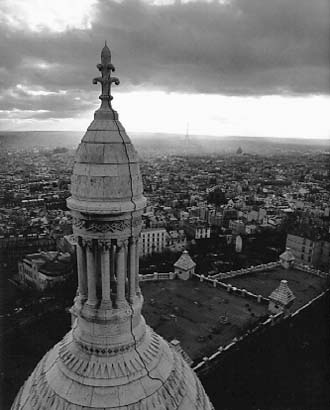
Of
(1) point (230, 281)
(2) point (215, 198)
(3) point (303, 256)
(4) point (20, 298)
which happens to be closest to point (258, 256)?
(3) point (303, 256)

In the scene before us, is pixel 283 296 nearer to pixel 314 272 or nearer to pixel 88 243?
pixel 314 272

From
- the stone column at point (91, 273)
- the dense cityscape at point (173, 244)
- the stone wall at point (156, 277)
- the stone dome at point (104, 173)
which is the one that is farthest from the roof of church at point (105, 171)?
the stone wall at point (156, 277)

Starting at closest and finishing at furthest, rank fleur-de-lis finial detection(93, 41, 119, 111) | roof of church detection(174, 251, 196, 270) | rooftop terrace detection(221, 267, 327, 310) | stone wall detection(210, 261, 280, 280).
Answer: fleur-de-lis finial detection(93, 41, 119, 111), roof of church detection(174, 251, 196, 270), rooftop terrace detection(221, 267, 327, 310), stone wall detection(210, 261, 280, 280)

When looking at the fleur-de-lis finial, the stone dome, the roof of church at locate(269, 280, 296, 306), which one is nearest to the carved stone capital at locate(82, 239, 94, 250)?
the stone dome

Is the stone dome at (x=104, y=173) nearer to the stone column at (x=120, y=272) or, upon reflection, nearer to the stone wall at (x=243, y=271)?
the stone column at (x=120, y=272)

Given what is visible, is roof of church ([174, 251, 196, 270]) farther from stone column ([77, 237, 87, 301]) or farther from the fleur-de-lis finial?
the fleur-de-lis finial

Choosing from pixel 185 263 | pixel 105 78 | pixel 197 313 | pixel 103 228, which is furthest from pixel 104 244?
pixel 185 263

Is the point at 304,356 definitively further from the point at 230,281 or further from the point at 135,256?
the point at 135,256
